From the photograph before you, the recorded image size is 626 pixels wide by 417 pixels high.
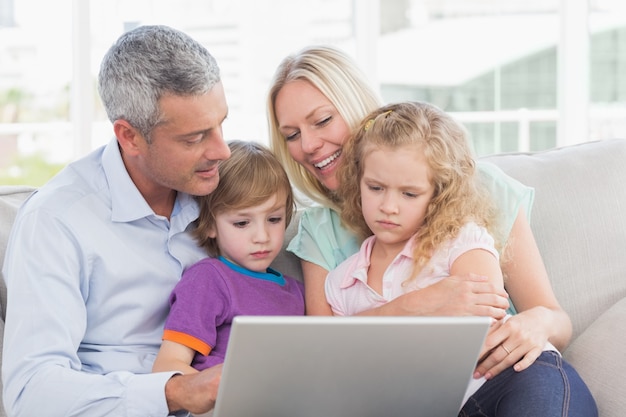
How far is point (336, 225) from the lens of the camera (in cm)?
215

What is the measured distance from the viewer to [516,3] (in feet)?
18.0

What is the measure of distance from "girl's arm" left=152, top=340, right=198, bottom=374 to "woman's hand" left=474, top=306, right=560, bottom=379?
0.58 m

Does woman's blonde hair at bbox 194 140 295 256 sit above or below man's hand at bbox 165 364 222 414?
above

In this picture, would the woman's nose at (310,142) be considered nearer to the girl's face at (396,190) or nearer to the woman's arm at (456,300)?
the girl's face at (396,190)

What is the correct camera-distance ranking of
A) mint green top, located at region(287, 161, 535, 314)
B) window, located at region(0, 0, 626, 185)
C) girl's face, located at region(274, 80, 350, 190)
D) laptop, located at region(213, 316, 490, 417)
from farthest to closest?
1. window, located at region(0, 0, 626, 185)
2. girl's face, located at region(274, 80, 350, 190)
3. mint green top, located at region(287, 161, 535, 314)
4. laptop, located at region(213, 316, 490, 417)

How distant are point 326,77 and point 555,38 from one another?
12.5ft

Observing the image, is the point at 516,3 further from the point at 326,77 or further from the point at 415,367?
the point at 415,367

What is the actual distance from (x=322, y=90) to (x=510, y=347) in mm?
768

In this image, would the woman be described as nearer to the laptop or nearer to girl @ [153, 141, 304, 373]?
girl @ [153, 141, 304, 373]

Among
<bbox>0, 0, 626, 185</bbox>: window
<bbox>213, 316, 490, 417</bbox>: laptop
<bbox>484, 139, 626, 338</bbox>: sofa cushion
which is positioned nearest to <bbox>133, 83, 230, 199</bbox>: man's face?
<bbox>213, 316, 490, 417</bbox>: laptop

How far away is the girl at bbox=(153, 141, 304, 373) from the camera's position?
1822mm

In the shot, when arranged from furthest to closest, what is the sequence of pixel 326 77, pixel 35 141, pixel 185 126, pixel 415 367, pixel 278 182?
pixel 35 141
pixel 326 77
pixel 278 182
pixel 185 126
pixel 415 367

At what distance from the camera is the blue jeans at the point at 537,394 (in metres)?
1.62

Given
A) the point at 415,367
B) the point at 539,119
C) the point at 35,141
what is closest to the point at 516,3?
the point at 539,119
